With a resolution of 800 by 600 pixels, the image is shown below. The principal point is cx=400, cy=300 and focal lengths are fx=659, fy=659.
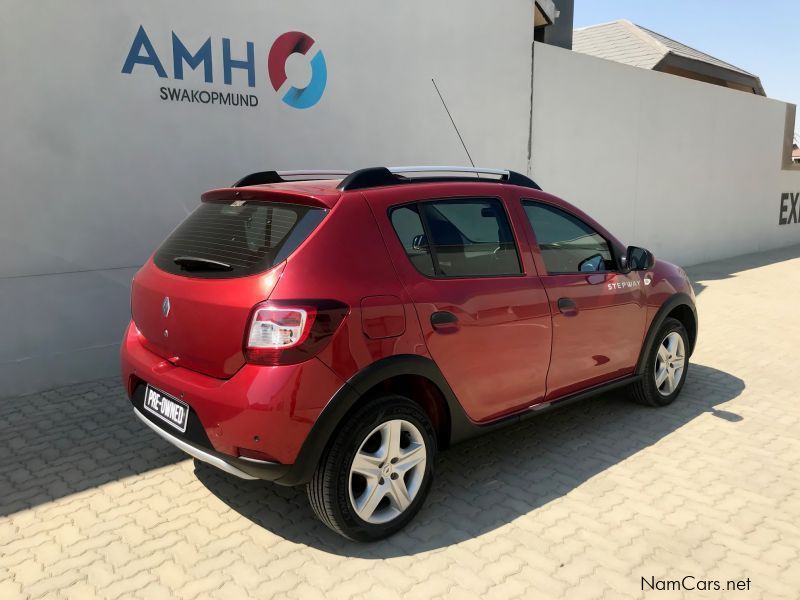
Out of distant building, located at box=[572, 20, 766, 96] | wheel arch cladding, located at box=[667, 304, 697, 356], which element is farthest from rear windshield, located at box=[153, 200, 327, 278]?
distant building, located at box=[572, 20, 766, 96]

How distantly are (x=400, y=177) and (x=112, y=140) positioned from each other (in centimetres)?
306

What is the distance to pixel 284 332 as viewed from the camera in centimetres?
268

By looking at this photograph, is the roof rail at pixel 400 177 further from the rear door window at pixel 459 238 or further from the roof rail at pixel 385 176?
the rear door window at pixel 459 238

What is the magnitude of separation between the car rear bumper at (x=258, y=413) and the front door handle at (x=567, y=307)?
1.57 meters

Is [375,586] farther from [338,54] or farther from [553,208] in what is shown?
[338,54]

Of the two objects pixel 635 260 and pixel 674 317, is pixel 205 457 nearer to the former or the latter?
pixel 635 260

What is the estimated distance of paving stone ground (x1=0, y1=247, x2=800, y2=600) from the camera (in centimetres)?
282

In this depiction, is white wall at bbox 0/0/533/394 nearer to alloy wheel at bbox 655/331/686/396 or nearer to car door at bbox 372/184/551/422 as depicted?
car door at bbox 372/184/551/422

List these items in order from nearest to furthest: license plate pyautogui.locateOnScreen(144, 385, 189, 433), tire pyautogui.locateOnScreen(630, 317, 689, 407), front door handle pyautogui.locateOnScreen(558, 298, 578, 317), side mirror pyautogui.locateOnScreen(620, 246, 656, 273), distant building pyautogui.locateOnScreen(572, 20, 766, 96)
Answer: license plate pyautogui.locateOnScreen(144, 385, 189, 433) < front door handle pyautogui.locateOnScreen(558, 298, 578, 317) < side mirror pyautogui.locateOnScreen(620, 246, 656, 273) < tire pyautogui.locateOnScreen(630, 317, 689, 407) < distant building pyautogui.locateOnScreen(572, 20, 766, 96)

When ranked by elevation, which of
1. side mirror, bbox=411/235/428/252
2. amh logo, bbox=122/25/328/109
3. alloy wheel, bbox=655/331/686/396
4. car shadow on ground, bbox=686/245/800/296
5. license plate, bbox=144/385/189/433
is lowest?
car shadow on ground, bbox=686/245/800/296

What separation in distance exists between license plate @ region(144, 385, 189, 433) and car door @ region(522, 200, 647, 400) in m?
2.00

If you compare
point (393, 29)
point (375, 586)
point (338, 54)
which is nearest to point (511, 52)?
point (393, 29)

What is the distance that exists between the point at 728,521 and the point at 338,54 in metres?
5.40

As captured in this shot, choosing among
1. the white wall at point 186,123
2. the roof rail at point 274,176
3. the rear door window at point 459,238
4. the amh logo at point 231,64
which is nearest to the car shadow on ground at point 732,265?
the white wall at point 186,123
